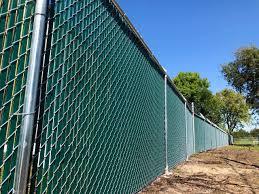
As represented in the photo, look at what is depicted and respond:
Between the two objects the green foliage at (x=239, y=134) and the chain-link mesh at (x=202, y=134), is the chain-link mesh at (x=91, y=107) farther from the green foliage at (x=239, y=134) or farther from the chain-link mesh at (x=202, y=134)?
the green foliage at (x=239, y=134)

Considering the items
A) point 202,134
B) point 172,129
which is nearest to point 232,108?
point 202,134

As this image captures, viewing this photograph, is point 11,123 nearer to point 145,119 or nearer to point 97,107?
point 97,107

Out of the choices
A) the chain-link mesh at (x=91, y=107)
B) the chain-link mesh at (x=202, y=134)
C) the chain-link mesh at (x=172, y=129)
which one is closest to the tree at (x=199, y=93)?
the chain-link mesh at (x=202, y=134)

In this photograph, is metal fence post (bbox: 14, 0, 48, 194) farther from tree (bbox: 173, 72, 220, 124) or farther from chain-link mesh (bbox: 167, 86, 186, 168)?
tree (bbox: 173, 72, 220, 124)

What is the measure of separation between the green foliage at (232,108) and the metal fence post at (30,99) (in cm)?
4518

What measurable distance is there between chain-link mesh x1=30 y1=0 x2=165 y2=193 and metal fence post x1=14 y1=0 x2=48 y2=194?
0.83 ft

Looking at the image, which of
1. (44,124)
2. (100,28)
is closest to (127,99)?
(100,28)

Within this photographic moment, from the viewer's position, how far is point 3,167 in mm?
1637

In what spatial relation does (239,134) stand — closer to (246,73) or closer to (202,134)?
(246,73)

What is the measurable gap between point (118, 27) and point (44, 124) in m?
2.04

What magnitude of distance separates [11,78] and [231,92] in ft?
154

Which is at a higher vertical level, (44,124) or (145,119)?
(145,119)

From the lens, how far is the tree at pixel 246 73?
40.2 metres

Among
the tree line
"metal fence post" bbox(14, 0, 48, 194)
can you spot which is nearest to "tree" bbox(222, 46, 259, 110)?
the tree line
